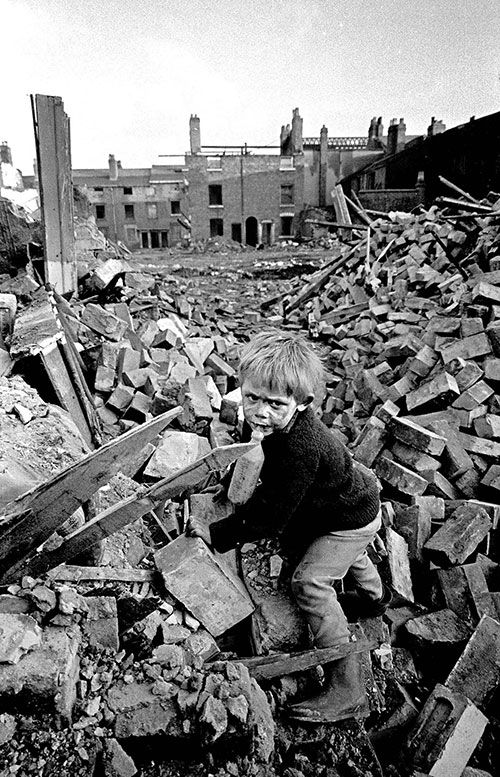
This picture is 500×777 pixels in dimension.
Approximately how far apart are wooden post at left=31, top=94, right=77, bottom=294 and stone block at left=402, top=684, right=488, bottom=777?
20.5ft

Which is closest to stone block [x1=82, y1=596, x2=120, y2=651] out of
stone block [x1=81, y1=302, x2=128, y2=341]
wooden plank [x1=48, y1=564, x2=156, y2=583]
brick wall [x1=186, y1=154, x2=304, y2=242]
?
wooden plank [x1=48, y1=564, x2=156, y2=583]

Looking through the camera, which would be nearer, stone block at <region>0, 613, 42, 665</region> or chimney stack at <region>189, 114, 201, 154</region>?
stone block at <region>0, 613, 42, 665</region>

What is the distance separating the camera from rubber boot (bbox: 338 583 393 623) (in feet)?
8.41

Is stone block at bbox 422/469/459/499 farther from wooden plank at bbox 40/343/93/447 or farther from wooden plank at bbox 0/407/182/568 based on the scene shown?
wooden plank at bbox 40/343/93/447

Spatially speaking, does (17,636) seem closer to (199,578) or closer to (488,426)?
(199,578)

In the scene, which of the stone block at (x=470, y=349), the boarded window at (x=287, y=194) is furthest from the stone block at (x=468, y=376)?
the boarded window at (x=287, y=194)

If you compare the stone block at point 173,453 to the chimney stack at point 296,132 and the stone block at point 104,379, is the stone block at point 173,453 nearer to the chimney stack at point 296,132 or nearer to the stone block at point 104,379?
the stone block at point 104,379

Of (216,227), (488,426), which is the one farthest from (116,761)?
(216,227)

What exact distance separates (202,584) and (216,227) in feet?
117

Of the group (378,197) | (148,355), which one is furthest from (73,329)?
(378,197)

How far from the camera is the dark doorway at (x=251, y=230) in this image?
3494cm

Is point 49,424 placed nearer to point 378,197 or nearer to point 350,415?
point 350,415

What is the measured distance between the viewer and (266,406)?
1974 mm

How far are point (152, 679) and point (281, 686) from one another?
2.22ft
